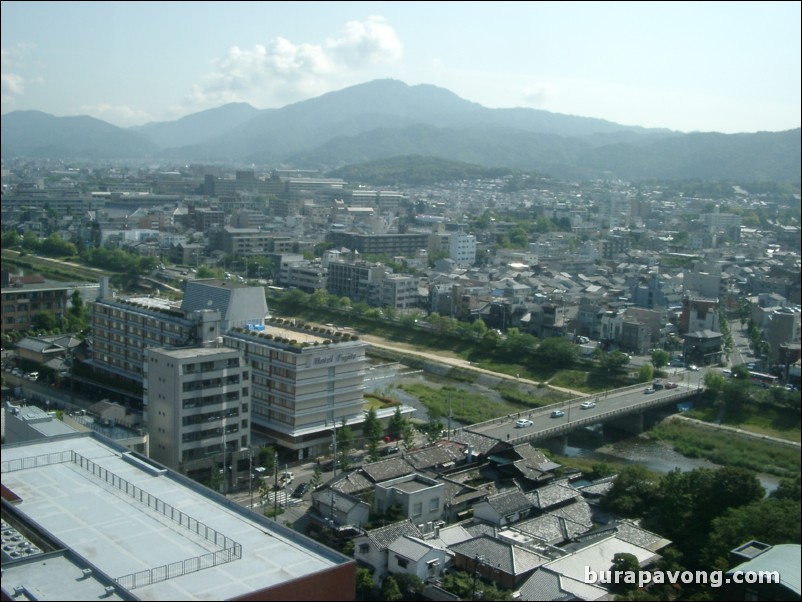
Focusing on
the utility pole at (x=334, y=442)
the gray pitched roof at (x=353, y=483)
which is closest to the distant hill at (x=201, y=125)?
the utility pole at (x=334, y=442)

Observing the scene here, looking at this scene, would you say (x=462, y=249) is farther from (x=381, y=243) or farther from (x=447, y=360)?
(x=447, y=360)

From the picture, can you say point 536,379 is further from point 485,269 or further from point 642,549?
point 485,269

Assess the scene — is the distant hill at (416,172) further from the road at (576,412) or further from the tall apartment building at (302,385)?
the tall apartment building at (302,385)

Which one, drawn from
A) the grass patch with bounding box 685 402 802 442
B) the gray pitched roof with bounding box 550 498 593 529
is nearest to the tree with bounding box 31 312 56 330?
the gray pitched roof with bounding box 550 498 593 529

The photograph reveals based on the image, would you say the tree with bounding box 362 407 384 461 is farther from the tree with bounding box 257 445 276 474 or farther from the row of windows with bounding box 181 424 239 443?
the row of windows with bounding box 181 424 239 443

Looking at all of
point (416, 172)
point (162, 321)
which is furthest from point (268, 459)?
point (416, 172)
